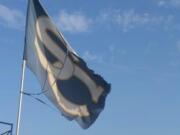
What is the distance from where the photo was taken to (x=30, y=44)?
90.6 feet

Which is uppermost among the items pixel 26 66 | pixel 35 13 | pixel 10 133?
pixel 35 13

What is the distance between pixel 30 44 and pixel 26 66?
719 millimetres

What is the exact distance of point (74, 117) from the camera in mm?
28781

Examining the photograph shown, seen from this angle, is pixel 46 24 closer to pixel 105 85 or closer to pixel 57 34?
pixel 57 34

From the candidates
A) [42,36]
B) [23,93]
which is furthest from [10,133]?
[42,36]

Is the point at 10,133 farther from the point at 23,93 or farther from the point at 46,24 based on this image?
the point at 46,24

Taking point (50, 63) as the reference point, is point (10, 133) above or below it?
below

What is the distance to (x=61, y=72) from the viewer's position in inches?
1131

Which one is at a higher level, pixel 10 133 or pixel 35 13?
pixel 35 13

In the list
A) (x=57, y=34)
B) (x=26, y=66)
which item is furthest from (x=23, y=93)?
(x=57, y=34)

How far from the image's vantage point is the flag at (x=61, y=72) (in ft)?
91.4

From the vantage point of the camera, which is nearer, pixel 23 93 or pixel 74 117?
pixel 23 93

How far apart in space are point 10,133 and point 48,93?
5.91 ft

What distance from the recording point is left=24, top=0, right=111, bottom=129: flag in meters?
27.8
